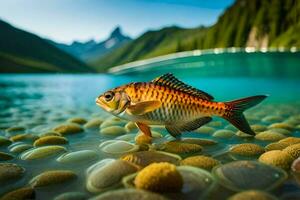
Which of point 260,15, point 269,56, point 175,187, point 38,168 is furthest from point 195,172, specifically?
point 260,15

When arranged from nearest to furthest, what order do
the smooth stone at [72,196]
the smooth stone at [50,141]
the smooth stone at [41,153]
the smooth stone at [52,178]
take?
1. the smooth stone at [72,196]
2. the smooth stone at [52,178]
3. the smooth stone at [41,153]
4. the smooth stone at [50,141]

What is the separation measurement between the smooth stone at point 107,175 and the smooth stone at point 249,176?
1.33 metres

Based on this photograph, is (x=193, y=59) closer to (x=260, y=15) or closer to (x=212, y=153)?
(x=212, y=153)

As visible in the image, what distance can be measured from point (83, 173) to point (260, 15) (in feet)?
676

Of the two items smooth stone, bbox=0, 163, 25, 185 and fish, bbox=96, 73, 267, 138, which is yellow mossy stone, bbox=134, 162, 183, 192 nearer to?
fish, bbox=96, 73, 267, 138

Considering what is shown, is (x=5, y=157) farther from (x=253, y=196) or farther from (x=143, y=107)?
(x=253, y=196)

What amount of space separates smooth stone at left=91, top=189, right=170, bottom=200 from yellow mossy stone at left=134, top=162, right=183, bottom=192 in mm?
207

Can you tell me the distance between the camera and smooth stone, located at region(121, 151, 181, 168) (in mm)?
5520

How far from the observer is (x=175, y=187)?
4.27m

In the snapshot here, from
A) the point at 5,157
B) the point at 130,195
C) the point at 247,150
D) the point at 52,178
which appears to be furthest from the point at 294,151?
the point at 5,157

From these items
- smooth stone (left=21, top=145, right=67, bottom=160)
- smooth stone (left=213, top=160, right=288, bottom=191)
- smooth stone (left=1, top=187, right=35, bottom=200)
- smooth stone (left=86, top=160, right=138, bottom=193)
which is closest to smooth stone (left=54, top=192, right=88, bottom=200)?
smooth stone (left=86, top=160, right=138, bottom=193)

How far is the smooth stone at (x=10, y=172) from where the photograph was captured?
518 cm

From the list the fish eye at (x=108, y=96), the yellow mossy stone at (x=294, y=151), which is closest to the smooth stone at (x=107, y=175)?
the fish eye at (x=108, y=96)

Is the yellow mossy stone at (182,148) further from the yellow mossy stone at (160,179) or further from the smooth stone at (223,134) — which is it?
the yellow mossy stone at (160,179)
